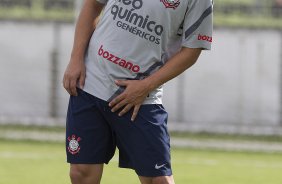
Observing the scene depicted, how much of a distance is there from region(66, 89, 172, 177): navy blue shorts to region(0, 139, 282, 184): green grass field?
3506 millimetres

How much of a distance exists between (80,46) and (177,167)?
5206 mm

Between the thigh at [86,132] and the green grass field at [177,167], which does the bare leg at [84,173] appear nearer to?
the thigh at [86,132]

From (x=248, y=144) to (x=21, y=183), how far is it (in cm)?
561

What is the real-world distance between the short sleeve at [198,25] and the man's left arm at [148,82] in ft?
0.17

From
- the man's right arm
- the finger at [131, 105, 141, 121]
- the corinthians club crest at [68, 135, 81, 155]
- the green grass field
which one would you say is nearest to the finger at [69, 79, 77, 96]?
the man's right arm

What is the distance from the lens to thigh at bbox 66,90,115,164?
18.8 feet

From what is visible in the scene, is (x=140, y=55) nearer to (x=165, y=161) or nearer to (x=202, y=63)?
(x=165, y=161)

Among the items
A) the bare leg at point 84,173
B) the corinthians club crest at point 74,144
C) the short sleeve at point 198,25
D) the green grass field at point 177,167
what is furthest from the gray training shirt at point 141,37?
the green grass field at point 177,167

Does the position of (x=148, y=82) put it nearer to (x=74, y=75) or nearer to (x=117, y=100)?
(x=117, y=100)

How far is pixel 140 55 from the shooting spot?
18.3 feet

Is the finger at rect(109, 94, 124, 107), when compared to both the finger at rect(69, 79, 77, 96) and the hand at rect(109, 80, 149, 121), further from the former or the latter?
the finger at rect(69, 79, 77, 96)

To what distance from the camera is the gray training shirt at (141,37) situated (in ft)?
18.0

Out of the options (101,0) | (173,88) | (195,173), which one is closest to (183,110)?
(173,88)

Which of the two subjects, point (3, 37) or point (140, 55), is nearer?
point (140, 55)
